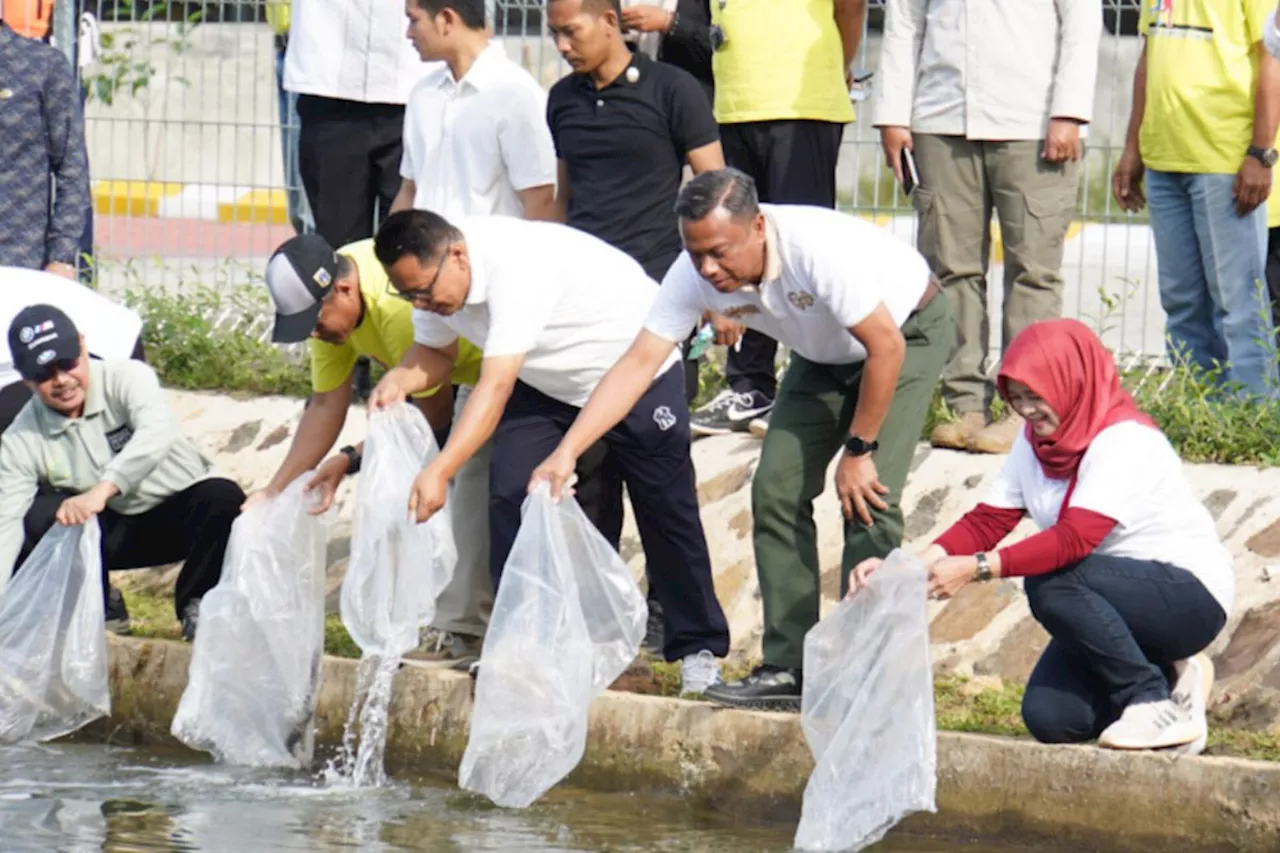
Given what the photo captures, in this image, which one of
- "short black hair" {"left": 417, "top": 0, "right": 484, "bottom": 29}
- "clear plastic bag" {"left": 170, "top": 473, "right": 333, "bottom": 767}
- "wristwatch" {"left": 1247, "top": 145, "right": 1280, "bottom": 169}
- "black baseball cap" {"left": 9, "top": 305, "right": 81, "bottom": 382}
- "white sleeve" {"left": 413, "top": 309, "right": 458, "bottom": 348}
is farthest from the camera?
"wristwatch" {"left": 1247, "top": 145, "right": 1280, "bottom": 169}

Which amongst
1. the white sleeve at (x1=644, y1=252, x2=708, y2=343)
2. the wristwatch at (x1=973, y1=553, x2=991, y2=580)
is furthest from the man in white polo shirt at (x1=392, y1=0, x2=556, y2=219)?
the wristwatch at (x1=973, y1=553, x2=991, y2=580)

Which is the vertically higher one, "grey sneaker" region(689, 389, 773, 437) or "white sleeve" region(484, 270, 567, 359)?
"white sleeve" region(484, 270, 567, 359)

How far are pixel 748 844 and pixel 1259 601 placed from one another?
177 cm

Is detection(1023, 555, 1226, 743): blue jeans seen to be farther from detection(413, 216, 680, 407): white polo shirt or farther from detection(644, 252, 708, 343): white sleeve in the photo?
detection(413, 216, 680, 407): white polo shirt

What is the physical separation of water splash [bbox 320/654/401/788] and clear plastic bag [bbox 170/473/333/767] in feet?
0.48

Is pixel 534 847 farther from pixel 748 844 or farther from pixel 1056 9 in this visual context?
pixel 1056 9

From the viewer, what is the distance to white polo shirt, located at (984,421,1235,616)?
565 cm

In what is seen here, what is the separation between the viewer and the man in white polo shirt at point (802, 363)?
582cm

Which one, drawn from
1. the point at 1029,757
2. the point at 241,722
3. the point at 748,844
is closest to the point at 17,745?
the point at 241,722

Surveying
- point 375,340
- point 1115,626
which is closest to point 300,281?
point 375,340

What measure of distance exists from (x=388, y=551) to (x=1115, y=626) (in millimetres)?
2053

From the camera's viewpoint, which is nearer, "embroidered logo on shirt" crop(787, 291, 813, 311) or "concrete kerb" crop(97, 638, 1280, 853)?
"concrete kerb" crop(97, 638, 1280, 853)

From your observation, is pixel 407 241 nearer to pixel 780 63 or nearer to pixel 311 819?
pixel 311 819

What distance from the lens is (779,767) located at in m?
6.14
